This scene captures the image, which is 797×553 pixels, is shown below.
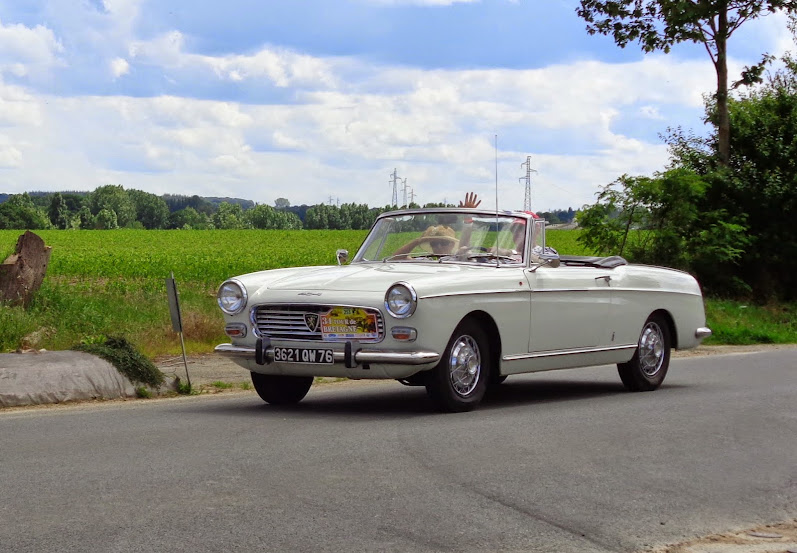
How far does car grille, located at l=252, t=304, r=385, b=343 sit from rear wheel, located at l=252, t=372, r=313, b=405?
0.76 m

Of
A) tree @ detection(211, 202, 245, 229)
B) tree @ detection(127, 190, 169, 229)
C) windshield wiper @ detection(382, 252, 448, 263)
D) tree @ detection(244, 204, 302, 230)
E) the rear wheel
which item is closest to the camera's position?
the rear wheel

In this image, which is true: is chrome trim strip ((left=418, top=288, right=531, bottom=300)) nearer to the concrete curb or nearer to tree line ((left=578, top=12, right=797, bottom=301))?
the concrete curb

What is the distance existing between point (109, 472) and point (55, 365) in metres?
4.72

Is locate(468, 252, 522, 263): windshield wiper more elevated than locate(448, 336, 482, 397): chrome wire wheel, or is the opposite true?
locate(468, 252, 522, 263): windshield wiper

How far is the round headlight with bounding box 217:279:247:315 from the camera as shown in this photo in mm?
10156

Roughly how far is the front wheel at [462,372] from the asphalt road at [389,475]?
0.24 meters

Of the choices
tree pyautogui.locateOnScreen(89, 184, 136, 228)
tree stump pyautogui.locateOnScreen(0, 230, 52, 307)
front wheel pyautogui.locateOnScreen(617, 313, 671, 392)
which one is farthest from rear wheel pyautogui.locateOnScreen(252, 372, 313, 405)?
tree pyautogui.locateOnScreen(89, 184, 136, 228)

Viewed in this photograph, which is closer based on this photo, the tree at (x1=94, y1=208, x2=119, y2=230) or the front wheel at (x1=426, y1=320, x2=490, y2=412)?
the front wheel at (x1=426, y1=320, x2=490, y2=412)

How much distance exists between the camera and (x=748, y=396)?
1189 centimetres

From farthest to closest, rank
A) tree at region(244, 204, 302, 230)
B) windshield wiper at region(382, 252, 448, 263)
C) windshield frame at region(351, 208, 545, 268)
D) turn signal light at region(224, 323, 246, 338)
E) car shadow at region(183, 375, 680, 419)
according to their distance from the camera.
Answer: tree at region(244, 204, 302, 230) → windshield wiper at region(382, 252, 448, 263) → windshield frame at region(351, 208, 545, 268) → car shadow at region(183, 375, 680, 419) → turn signal light at region(224, 323, 246, 338)

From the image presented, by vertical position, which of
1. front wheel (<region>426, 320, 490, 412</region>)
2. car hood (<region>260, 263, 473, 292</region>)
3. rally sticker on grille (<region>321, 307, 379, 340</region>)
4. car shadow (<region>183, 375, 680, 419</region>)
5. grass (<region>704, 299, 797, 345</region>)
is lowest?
grass (<region>704, 299, 797, 345</region>)

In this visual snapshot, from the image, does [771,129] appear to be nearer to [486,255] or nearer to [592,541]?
[486,255]

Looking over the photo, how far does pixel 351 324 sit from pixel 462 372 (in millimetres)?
997

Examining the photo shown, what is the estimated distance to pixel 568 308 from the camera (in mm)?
11172
